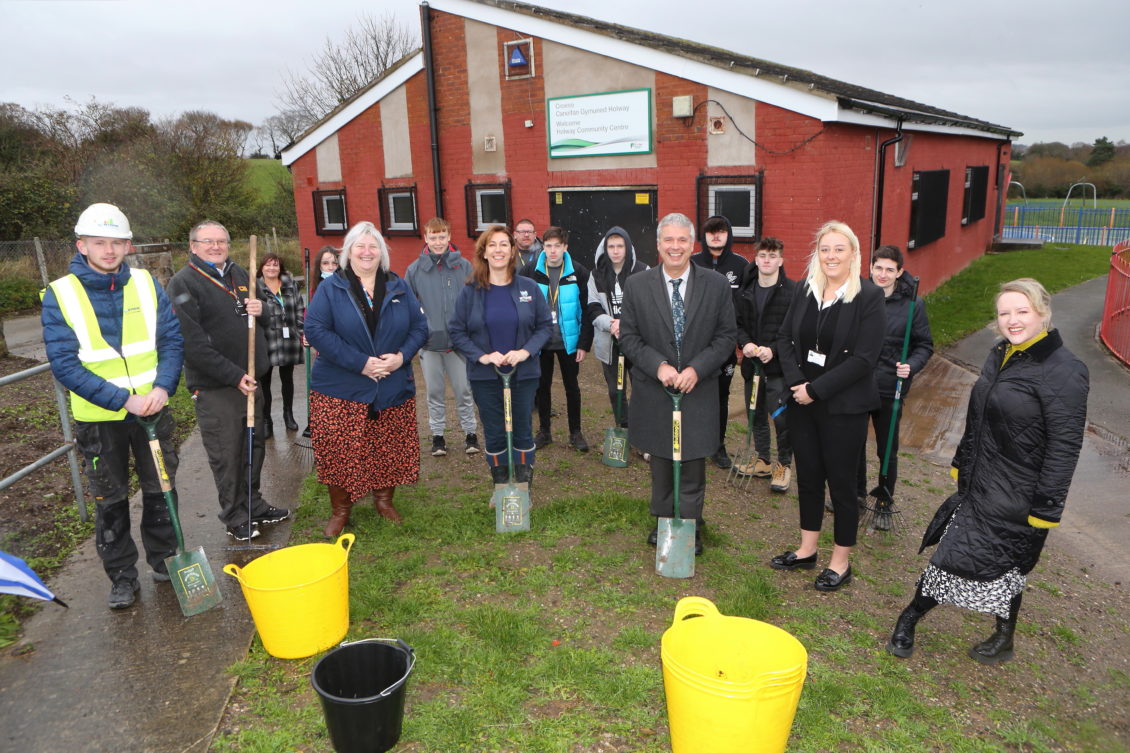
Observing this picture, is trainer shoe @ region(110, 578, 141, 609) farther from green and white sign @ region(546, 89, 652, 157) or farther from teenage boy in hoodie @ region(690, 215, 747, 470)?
green and white sign @ region(546, 89, 652, 157)

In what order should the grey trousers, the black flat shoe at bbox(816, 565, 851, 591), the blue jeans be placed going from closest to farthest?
the black flat shoe at bbox(816, 565, 851, 591), the blue jeans, the grey trousers

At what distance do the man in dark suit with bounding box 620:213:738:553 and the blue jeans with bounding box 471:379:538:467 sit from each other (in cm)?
122

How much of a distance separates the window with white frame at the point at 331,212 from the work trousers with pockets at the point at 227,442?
30.5 ft

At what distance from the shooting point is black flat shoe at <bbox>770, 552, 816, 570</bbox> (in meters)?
4.68

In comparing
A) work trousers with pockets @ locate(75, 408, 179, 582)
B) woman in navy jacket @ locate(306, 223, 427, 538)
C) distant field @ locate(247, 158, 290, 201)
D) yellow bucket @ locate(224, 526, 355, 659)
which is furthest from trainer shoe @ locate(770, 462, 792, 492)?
distant field @ locate(247, 158, 290, 201)

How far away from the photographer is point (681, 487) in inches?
186

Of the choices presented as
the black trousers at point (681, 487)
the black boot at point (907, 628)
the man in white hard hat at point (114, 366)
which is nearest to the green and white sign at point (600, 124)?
the black trousers at point (681, 487)

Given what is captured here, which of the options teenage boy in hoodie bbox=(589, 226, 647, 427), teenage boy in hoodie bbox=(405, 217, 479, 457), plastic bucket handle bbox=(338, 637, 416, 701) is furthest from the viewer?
teenage boy in hoodie bbox=(405, 217, 479, 457)

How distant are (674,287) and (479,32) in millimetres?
8485

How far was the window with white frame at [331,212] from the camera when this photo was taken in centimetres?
1378

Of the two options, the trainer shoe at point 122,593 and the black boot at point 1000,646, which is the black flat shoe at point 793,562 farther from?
the trainer shoe at point 122,593

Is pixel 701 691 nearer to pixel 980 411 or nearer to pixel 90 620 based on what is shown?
pixel 980 411

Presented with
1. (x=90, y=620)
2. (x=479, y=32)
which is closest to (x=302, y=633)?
(x=90, y=620)

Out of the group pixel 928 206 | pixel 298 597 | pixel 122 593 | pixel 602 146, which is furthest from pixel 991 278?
pixel 122 593
